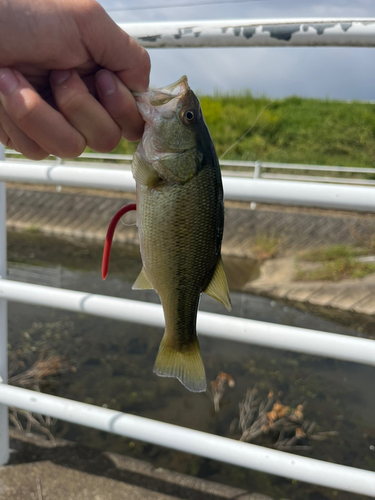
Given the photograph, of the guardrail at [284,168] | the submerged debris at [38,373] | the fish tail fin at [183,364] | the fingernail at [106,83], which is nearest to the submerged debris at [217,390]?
the submerged debris at [38,373]

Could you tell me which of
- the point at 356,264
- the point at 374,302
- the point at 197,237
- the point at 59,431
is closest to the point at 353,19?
the point at 197,237

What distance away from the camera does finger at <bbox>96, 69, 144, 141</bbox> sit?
3.36 ft

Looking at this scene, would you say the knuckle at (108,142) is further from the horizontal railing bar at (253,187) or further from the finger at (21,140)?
the horizontal railing bar at (253,187)

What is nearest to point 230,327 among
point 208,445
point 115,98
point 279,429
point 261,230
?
point 208,445

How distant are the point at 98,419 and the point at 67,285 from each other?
5.98 m

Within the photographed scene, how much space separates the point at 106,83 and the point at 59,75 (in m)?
0.11

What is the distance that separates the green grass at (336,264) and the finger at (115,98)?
677 cm

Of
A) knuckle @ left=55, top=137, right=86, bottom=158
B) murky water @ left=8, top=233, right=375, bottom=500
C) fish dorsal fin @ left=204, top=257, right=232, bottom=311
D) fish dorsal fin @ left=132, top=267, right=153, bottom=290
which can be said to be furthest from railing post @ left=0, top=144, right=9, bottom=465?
murky water @ left=8, top=233, right=375, bottom=500

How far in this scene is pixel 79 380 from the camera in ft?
14.8

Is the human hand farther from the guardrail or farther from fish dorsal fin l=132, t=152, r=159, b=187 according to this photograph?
the guardrail

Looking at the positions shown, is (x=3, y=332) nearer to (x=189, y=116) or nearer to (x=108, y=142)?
(x=108, y=142)

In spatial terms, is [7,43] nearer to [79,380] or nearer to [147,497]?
[147,497]

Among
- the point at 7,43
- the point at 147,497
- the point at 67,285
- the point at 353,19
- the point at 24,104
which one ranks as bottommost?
the point at 67,285

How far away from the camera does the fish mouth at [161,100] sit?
1.03 metres
